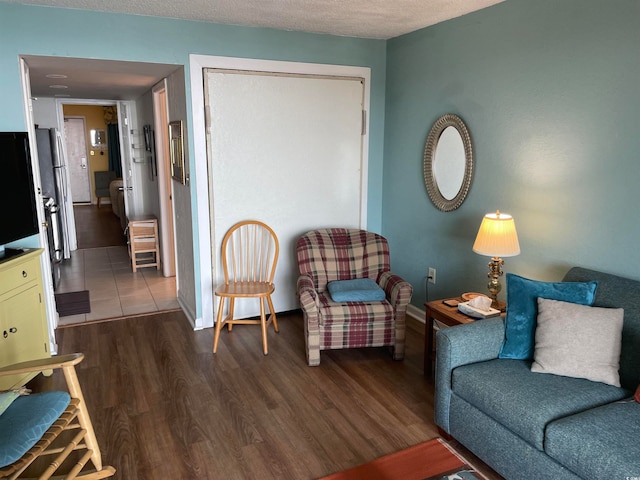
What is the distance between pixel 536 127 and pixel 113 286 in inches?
168

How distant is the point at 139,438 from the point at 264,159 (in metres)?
2.25

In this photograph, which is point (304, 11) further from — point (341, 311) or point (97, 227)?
point (97, 227)

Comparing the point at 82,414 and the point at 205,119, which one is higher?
the point at 205,119

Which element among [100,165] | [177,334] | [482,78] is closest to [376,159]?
[482,78]

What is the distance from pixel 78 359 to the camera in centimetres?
206

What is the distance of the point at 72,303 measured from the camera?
175 inches

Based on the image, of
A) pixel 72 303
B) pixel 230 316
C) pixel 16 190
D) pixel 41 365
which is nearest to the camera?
pixel 41 365

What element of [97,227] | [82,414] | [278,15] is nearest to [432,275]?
[278,15]

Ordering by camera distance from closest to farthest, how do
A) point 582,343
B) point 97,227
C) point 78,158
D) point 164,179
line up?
1. point 582,343
2. point 164,179
3. point 97,227
4. point 78,158

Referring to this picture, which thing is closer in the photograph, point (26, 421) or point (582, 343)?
point (26, 421)

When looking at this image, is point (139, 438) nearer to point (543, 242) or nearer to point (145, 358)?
point (145, 358)

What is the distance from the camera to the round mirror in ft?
11.1

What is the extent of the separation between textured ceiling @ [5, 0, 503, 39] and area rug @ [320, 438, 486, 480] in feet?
8.49

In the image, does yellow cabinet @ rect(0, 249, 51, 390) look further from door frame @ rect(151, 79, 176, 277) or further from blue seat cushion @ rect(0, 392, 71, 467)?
door frame @ rect(151, 79, 176, 277)
